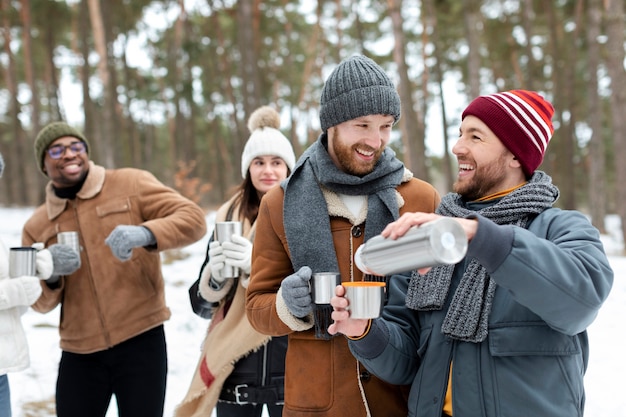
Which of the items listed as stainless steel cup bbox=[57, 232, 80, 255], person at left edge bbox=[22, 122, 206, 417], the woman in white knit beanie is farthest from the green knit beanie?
the woman in white knit beanie

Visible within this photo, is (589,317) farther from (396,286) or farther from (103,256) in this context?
(103,256)

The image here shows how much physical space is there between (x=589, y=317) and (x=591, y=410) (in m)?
3.58

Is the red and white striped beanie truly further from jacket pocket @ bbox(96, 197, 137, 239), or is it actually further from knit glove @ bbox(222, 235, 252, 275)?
jacket pocket @ bbox(96, 197, 137, 239)

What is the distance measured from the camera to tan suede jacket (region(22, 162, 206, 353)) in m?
3.34

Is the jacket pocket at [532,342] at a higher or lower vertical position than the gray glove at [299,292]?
lower

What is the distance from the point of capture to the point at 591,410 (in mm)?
4441

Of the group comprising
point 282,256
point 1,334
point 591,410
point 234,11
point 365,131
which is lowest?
point 591,410

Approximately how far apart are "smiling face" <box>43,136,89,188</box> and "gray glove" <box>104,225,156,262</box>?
0.56 m

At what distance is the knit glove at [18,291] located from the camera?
287cm

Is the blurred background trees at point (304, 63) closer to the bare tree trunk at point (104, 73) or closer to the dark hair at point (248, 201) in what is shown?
the bare tree trunk at point (104, 73)

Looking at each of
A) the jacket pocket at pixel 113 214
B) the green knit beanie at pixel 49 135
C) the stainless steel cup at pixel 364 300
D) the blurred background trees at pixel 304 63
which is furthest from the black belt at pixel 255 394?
the blurred background trees at pixel 304 63

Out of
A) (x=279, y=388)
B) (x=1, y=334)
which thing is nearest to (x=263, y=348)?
(x=279, y=388)

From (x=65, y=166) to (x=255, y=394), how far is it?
184cm

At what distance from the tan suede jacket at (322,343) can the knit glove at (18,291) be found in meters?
1.45
